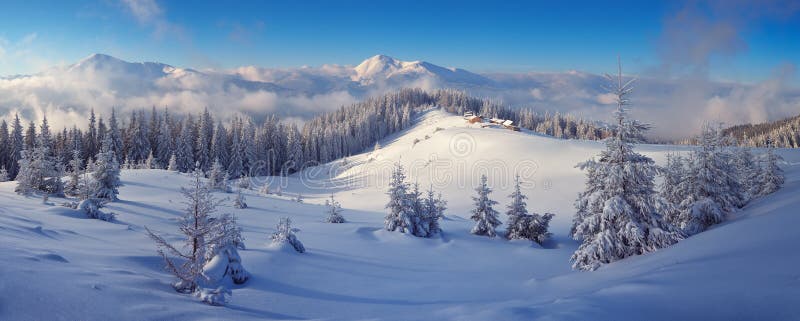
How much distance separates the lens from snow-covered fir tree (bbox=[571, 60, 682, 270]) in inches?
480

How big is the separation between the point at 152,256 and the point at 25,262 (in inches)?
119

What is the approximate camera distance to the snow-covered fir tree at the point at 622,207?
12188mm

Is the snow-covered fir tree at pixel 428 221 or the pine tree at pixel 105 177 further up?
the pine tree at pixel 105 177

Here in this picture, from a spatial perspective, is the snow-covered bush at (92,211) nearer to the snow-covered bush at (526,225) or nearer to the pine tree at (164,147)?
the snow-covered bush at (526,225)

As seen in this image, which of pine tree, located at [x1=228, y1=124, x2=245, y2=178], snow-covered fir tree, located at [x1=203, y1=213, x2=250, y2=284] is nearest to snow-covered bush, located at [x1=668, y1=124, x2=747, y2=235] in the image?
snow-covered fir tree, located at [x1=203, y1=213, x2=250, y2=284]

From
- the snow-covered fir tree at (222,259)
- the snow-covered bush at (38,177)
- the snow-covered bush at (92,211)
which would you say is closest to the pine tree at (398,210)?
the snow-covered fir tree at (222,259)

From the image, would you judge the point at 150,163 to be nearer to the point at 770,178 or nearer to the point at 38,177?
the point at 38,177

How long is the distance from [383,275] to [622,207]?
811 cm

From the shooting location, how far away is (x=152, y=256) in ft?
31.3

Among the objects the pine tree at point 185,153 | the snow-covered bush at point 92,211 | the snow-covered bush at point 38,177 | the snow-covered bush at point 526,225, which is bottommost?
the snow-covered bush at point 526,225

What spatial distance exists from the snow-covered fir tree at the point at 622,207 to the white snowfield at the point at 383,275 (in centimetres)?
94

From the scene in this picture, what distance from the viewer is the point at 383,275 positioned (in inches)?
488

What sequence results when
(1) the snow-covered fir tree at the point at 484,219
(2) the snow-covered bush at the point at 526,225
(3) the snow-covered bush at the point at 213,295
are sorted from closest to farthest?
(3) the snow-covered bush at the point at 213,295, (2) the snow-covered bush at the point at 526,225, (1) the snow-covered fir tree at the point at 484,219

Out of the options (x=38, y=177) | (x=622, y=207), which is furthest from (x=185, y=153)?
(x=622, y=207)
